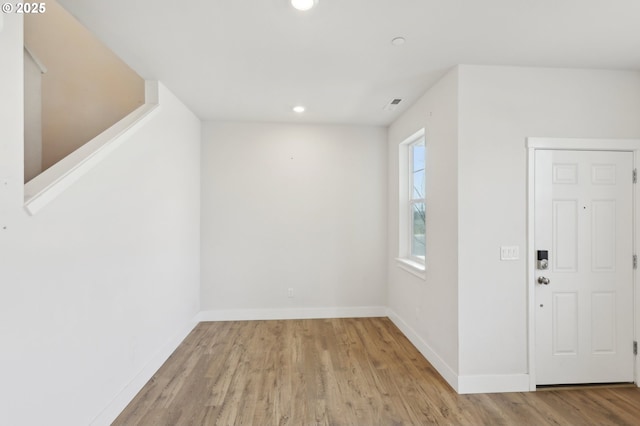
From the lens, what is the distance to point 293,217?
417cm

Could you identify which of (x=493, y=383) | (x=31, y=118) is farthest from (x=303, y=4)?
(x=493, y=383)

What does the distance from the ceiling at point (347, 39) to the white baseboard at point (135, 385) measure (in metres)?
2.51

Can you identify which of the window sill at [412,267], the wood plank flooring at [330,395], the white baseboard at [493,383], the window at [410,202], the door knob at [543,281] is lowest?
the wood plank flooring at [330,395]

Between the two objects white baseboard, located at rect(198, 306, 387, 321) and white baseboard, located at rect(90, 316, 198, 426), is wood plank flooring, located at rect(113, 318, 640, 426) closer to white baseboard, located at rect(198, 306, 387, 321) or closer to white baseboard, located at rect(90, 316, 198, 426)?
white baseboard, located at rect(90, 316, 198, 426)

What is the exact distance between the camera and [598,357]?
2557 mm

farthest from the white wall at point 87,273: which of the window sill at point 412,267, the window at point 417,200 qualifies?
the window at point 417,200

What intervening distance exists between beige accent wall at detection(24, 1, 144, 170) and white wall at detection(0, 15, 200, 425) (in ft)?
2.20

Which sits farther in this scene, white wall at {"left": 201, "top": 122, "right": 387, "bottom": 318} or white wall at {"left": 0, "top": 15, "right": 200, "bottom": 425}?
white wall at {"left": 201, "top": 122, "right": 387, "bottom": 318}

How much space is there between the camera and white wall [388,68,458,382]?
8.32 ft

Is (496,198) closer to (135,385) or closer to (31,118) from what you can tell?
(135,385)

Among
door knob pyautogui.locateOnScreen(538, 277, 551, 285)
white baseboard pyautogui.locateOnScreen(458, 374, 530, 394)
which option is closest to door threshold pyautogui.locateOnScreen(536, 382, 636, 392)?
white baseboard pyautogui.locateOnScreen(458, 374, 530, 394)

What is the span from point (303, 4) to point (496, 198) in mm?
2020

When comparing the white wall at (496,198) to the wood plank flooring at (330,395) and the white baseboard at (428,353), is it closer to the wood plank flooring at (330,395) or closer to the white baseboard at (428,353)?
the white baseboard at (428,353)

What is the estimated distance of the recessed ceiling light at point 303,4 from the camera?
171 cm
